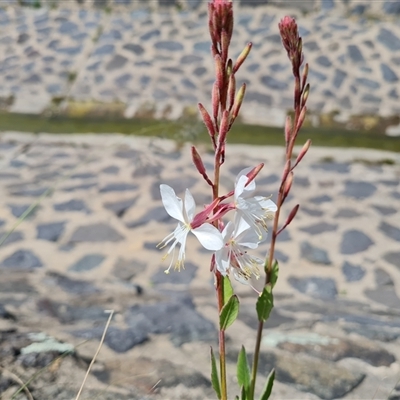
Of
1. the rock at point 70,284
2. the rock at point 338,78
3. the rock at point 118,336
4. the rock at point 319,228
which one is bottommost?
the rock at point 338,78

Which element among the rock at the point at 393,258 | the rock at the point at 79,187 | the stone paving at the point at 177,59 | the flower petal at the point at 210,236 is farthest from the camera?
the stone paving at the point at 177,59

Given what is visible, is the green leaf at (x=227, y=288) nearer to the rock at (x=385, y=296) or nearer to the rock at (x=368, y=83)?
the rock at (x=385, y=296)

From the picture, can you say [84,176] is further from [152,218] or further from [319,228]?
[319,228]

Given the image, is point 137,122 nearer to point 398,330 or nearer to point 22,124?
point 22,124

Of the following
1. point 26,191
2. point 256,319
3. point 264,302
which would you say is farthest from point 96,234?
point 264,302

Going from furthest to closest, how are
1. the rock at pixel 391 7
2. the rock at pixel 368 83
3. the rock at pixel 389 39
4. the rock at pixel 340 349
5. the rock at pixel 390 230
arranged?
the rock at pixel 391 7 < the rock at pixel 389 39 < the rock at pixel 368 83 < the rock at pixel 390 230 < the rock at pixel 340 349

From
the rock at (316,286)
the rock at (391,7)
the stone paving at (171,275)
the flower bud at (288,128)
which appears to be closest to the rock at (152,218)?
the stone paving at (171,275)

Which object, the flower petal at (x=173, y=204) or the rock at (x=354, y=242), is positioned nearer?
the flower petal at (x=173, y=204)
